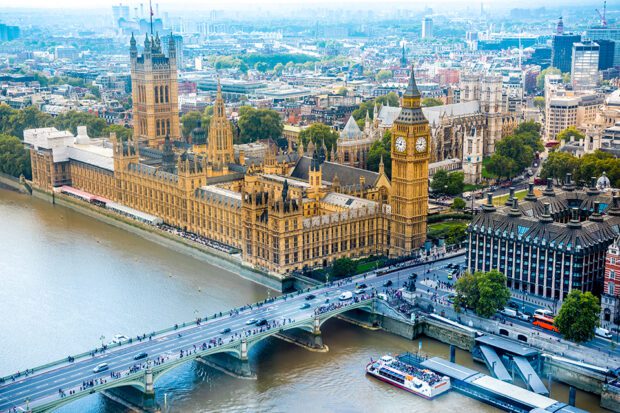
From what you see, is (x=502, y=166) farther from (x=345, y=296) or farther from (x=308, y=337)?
(x=308, y=337)

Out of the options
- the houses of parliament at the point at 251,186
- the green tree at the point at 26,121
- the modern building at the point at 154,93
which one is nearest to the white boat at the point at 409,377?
the houses of parliament at the point at 251,186

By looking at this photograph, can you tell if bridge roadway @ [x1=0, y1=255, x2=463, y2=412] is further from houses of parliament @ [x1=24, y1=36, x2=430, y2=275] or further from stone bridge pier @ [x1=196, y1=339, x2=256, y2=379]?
houses of parliament @ [x1=24, y1=36, x2=430, y2=275]

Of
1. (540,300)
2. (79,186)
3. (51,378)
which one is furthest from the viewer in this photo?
(79,186)

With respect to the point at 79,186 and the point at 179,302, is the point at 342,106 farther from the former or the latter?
the point at 179,302

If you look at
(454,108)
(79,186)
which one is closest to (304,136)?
(454,108)

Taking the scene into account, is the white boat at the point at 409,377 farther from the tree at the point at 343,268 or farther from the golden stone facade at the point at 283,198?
the golden stone facade at the point at 283,198

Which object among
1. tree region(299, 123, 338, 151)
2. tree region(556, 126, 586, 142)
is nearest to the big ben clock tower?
tree region(299, 123, 338, 151)
